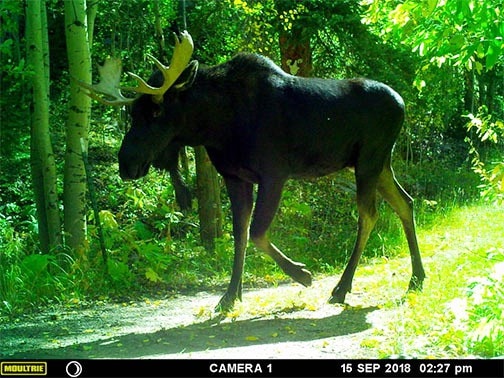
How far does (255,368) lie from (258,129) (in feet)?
9.52

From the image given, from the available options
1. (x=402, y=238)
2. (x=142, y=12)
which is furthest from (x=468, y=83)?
(x=142, y=12)

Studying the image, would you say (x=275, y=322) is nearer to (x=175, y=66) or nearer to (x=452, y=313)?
(x=452, y=313)

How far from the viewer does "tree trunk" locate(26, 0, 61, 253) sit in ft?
30.0

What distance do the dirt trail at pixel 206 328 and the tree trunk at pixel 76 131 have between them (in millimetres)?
1471

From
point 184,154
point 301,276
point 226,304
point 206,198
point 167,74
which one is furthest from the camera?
point 206,198

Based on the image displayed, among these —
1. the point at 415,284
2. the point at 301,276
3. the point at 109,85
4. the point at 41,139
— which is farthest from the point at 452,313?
the point at 41,139

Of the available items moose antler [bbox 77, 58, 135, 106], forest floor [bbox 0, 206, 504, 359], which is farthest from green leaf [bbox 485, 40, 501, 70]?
moose antler [bbox 77, 58, 135, 106]

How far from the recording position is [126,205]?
480 inches

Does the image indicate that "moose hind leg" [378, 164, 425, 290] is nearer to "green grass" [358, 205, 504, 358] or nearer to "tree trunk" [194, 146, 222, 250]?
"green grass" [358, 205, 504, 358]

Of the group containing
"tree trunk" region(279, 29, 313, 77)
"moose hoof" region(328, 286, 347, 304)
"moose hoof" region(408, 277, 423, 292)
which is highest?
"tree trunk" region(279, 29, 313, 77)

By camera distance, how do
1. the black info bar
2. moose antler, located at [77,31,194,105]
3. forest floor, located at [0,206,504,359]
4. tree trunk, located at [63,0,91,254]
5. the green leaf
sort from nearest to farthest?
the black info bar → forest floor, located at [0,206,504,359] → the green leaf → moose antler, located at [77,31,194,105] → tree trunk, located at [63,0,91,254]

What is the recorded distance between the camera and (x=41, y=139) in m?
9.34

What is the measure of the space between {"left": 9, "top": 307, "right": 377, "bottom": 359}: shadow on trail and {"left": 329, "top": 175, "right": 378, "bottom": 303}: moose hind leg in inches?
18.3

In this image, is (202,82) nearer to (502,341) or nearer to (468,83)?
(502,341)
